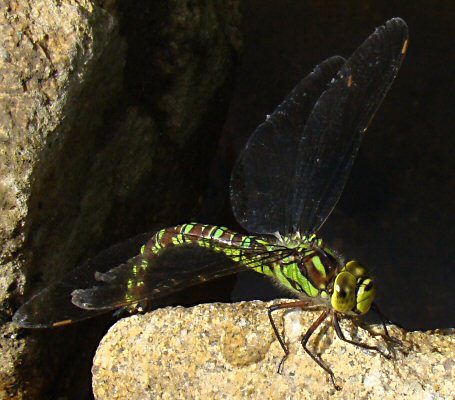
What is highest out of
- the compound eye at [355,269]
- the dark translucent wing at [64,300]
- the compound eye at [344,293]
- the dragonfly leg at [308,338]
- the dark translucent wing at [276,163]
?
the dark translucent wing at [276,163]

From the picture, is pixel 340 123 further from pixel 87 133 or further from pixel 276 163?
pixel 87 133

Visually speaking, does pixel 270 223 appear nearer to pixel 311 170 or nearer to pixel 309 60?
pixel 311 170

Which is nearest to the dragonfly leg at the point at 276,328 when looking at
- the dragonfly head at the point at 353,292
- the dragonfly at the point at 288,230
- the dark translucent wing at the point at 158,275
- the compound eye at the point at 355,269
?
the dragonfly at the point at 288,230

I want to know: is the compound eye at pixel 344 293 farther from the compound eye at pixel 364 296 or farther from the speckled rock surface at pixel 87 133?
the speckled rock surface at pixel 87 133

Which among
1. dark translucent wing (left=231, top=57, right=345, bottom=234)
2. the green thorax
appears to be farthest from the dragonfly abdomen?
dark translucent wing (left=231, top=57, right=345, bottom=234)

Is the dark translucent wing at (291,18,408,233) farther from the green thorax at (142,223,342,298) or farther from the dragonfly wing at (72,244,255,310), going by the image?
the dragonfly wing at (72,244,255,310)

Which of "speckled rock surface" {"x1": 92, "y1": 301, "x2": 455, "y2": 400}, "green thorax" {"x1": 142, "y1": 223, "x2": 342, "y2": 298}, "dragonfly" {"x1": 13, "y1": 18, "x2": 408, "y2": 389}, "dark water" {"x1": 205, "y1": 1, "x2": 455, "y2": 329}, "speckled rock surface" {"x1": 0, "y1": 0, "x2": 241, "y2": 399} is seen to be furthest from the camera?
"dark water" {"x1": 205, "y1": 1, "x2": 455, "y2": 329}
